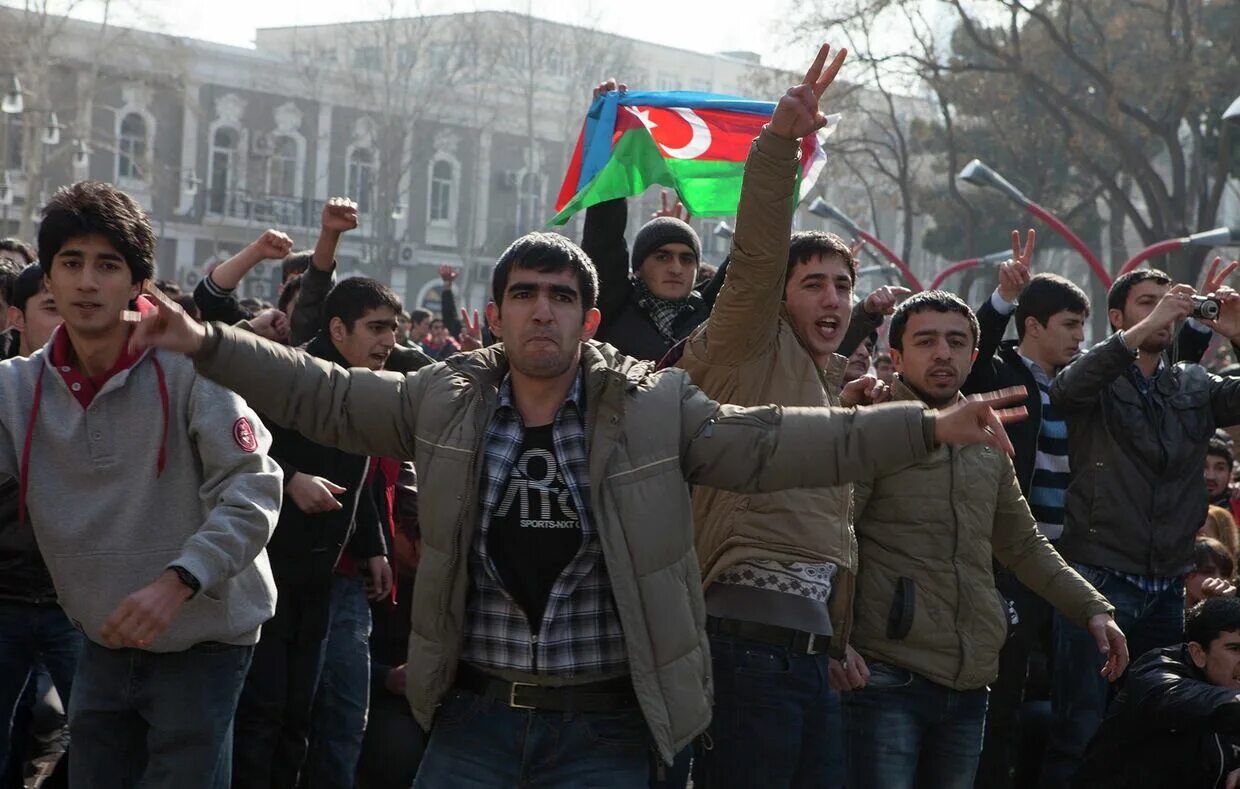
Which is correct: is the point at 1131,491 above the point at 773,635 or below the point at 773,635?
above

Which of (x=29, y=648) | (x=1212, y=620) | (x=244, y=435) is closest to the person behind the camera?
(x=244, y=435)

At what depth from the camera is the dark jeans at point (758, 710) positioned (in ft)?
14.4

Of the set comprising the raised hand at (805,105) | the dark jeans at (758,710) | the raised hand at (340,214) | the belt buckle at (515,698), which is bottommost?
the dark jeans at (758,710)

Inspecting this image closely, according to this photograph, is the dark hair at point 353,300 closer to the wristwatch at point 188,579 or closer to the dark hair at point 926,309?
the dark hair at point 926,309

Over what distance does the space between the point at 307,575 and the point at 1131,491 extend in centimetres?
316

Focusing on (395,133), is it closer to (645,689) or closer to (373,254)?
(373,254)

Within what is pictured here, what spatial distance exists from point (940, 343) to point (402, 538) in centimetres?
276

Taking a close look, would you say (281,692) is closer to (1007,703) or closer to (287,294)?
(287,294)

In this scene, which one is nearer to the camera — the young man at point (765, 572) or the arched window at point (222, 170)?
the young man at point (765, 572)

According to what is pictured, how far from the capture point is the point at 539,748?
367cm

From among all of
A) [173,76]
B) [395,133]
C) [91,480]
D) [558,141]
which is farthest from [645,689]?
[558,141]

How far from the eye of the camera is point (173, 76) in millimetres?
44406

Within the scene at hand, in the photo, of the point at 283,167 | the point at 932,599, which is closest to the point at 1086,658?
the point at 932,599

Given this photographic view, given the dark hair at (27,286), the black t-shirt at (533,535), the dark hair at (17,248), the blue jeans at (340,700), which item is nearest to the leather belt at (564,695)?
the black t-shirt at (533,535)
